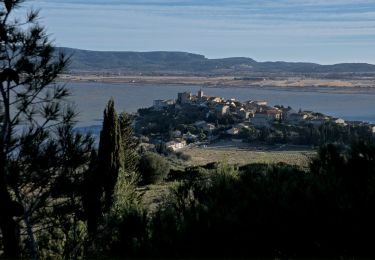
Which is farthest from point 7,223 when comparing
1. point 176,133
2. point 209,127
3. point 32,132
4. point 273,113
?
point 273,113

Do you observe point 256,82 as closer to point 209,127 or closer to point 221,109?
point 221,109

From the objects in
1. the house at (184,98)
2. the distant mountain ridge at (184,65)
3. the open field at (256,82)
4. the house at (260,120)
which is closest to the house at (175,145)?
the house at (260,120)

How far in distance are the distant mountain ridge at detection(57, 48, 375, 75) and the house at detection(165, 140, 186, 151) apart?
6789cm

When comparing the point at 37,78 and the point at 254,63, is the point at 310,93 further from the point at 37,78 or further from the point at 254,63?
the point at 37,78

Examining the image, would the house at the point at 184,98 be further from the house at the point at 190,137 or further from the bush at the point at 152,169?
the bush at the point at 152,169

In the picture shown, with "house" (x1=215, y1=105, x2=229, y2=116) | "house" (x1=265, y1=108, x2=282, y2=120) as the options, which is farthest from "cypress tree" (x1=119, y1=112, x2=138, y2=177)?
"house" (x1=215, y1=105, x2=229, y2=116)

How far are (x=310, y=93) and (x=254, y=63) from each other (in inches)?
2235

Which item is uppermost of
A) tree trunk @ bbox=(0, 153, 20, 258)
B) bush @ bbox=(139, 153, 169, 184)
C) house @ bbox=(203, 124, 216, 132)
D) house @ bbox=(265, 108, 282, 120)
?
tree trunk @ bbox=(0, 153, 20, 258)

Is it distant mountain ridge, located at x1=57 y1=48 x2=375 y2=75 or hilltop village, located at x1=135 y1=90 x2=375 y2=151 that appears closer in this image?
hilltop village, located at x1=135 y1=90 x2=375 y2=151

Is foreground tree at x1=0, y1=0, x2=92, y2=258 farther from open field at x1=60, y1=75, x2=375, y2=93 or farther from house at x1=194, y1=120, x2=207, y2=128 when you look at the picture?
open field at x1=60, y1=75, x2=375, y2=93

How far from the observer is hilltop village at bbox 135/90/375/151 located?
130 ft

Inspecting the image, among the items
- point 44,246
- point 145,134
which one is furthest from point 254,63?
point 44,246

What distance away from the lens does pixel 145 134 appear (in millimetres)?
43750

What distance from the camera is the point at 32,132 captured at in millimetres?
5918
